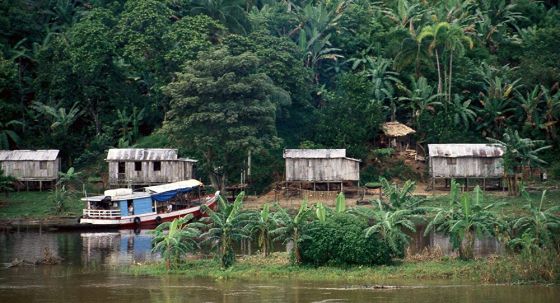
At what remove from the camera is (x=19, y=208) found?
56688 mm

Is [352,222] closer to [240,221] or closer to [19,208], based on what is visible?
[240,221]

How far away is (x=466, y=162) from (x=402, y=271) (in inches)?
809

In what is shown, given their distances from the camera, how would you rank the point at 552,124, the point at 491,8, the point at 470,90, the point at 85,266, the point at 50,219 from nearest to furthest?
the point at 85,266
the point at 50,219
the point at 552,124
the point at 470,90
the point at 491,8

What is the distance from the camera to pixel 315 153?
191 feet

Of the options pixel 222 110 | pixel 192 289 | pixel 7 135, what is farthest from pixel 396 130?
pixel 192 289

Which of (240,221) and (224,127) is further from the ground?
(224,127)

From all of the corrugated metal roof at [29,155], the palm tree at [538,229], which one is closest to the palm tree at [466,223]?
the palm tree at [538,229]

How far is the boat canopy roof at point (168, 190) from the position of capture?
54844mm

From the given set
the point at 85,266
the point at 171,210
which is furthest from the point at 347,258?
the point at 171,210

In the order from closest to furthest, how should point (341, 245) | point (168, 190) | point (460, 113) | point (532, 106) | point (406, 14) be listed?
point (341, 245) → point (168, 190) → point (532, 106) → point (460, 113) → point (406, 14)

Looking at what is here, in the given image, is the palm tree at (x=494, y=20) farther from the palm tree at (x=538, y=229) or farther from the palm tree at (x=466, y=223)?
the palm tree at (x=538, y=229)

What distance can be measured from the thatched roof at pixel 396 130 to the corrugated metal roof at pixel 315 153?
364 centimetres

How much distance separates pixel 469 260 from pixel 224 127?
66.5 ft

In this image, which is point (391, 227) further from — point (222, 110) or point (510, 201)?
point (222, 110)
